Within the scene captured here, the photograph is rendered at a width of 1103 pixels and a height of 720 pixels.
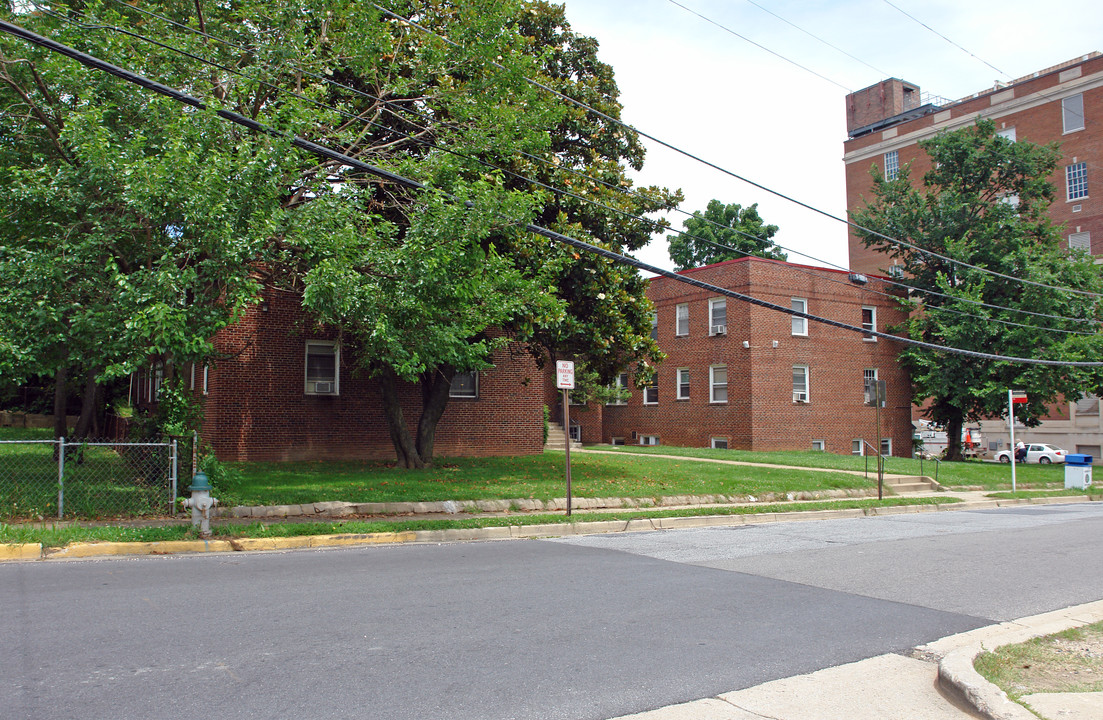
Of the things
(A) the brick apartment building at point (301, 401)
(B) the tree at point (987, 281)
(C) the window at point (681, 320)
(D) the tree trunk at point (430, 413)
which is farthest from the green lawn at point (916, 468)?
(D) the tree trunk at point (430, 413)

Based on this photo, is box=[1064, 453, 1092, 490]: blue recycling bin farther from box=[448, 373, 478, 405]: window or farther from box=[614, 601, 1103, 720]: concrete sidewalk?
box=[614, 601, 1103, 720]: concrete sidewalk

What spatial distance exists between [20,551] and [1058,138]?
56.8 m

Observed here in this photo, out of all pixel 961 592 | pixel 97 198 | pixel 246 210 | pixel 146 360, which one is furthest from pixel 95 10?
pixel 961 592

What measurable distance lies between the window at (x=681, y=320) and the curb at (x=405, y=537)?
17383 mm

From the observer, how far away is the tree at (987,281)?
3156cm

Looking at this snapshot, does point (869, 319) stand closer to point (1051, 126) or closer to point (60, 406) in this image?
point (1051, 126)

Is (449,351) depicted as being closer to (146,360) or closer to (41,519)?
(146,360)

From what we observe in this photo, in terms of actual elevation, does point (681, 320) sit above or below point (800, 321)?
above

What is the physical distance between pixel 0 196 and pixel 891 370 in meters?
33.8

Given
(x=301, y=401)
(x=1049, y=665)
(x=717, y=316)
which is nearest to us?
(x=1049, y=665)

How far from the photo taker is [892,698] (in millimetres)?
5207

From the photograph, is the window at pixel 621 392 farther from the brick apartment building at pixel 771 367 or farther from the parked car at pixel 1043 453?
the parked car at pixel 1043 453

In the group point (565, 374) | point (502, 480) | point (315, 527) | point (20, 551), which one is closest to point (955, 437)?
point (502, 480)

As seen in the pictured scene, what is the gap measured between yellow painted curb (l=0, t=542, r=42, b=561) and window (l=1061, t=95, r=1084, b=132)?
187 ft
